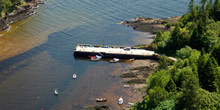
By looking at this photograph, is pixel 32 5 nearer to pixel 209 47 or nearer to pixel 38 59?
pixel 38 59

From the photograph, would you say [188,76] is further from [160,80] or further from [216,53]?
[216,53]

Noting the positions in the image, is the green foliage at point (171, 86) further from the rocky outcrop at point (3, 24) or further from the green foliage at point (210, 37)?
the rocky outcrop at point (3, 24)

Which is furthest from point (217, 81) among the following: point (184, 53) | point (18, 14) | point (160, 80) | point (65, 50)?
point (18, 14)

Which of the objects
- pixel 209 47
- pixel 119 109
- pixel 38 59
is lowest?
pixel 119 109

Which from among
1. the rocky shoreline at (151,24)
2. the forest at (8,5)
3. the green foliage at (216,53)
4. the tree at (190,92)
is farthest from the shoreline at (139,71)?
the forest at (8,5)

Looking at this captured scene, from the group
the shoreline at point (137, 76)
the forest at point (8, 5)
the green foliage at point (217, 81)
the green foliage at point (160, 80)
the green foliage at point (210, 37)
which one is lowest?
the shoreline at point (137, 76)

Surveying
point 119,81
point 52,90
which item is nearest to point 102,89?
point 119,81

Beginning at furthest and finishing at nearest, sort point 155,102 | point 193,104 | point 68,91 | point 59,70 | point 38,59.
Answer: point 38,59
point 59,70
point 68,91
point 155,102
point 193,104
